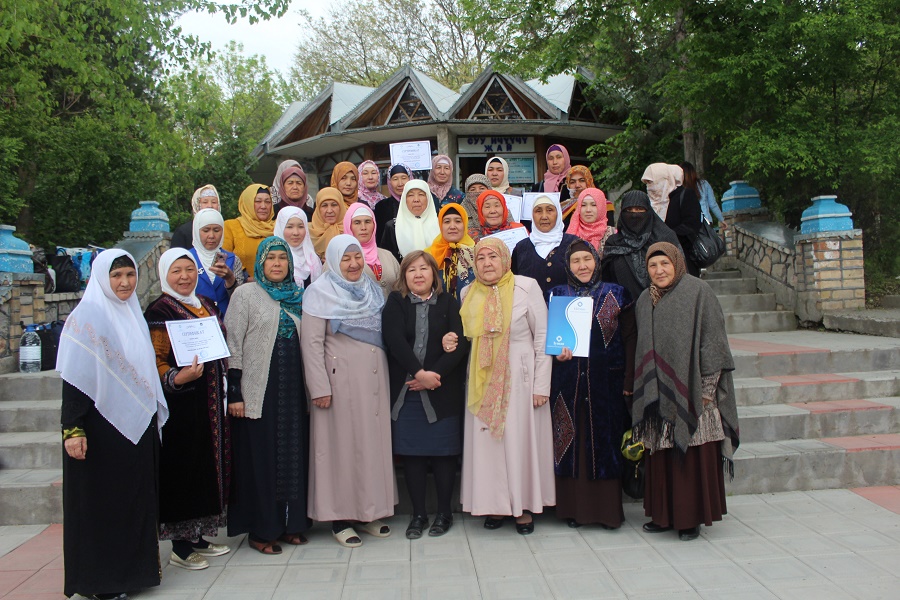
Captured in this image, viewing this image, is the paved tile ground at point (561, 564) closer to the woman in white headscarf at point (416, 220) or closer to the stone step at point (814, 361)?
the stone step at point (814, 361)

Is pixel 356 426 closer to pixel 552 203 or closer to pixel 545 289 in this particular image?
pixel 545 289

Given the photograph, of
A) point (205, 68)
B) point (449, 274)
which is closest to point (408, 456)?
point (449, 274)

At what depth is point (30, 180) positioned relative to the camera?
11.9 meters

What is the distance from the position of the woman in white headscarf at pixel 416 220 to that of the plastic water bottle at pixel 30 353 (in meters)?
3.78

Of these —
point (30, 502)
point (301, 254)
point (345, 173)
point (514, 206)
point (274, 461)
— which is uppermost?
point (345, 173)

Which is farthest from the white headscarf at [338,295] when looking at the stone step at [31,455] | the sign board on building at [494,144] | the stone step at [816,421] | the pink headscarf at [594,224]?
the sign board on building at [494,144]

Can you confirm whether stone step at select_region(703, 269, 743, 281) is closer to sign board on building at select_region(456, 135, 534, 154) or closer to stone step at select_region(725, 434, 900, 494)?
stone step at select_region(725, 434, 900, 494)

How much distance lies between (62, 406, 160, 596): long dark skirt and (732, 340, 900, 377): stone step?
4.98 meters

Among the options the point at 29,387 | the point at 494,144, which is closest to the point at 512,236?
the point at 29,387

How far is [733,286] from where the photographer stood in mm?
8742

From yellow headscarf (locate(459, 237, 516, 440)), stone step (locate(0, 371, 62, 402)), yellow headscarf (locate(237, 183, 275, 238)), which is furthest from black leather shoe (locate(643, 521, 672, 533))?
stone step (locate(0, 371, 62, 402))

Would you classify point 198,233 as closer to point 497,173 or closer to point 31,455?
point 31,455

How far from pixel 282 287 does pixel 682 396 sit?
2.45 metres

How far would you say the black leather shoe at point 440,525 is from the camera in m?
4.27
